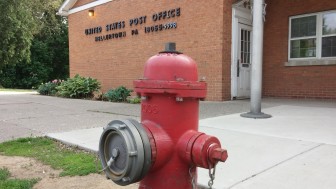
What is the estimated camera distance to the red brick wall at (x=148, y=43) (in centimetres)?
1058

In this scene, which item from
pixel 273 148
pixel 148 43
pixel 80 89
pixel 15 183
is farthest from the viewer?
pixel 80 89

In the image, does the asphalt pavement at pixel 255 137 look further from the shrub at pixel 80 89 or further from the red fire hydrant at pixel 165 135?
the shrub at pixel 80 89

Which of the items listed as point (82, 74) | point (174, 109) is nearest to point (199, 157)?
point (174, 109)

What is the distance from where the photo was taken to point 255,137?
522 centimetres

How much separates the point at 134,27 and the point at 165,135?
12318mm

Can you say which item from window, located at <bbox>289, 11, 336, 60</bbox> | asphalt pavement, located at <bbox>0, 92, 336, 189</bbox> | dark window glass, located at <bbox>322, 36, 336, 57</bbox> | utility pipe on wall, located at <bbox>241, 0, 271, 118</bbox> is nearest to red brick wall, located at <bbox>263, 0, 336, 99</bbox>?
window, located at <bbox>289, 11, 336, 60</bbox>

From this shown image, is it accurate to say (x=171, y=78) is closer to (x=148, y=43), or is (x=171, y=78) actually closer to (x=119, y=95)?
(x=119, y=95)

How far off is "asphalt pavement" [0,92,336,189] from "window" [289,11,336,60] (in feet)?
9.48

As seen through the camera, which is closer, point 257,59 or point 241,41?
point 257,59

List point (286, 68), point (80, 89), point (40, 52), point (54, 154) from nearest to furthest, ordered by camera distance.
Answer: point (54, 154), point (286, 68), point (80, 89), point (40, 52)

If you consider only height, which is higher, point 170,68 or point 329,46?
point 329,46

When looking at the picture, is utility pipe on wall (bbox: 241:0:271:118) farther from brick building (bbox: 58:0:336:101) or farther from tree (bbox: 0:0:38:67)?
tree (bbox: 0:0:38:67)

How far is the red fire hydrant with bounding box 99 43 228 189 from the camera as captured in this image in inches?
80.6

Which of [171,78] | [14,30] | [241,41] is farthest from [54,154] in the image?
[14,30]
